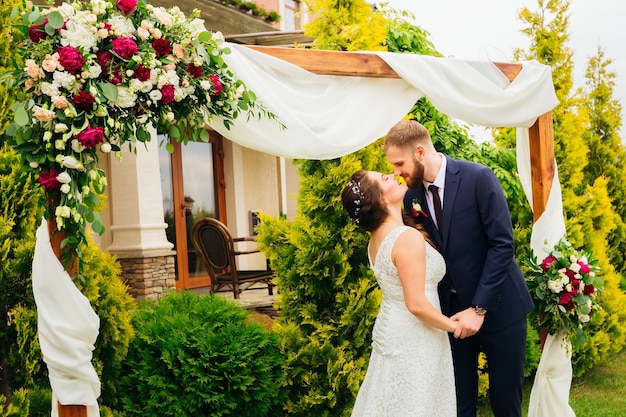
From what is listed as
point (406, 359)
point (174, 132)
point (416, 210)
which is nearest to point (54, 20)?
point (174, 132)

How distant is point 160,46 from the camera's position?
10.2ft

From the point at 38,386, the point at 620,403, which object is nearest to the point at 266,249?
the point at 38,386

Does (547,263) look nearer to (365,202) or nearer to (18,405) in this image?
(365,202)

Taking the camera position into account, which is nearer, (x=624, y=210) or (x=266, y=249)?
(x=266, y=249)

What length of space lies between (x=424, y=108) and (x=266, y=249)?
296cm

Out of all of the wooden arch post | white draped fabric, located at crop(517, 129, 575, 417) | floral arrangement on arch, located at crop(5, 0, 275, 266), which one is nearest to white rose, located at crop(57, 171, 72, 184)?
floral arrangement on arch, located at crop(5, 0, 275, 266)

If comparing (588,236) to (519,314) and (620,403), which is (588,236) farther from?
A: (519,314)

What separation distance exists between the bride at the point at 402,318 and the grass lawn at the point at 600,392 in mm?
2782

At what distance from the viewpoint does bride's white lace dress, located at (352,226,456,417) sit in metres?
3.30

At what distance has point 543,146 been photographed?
5.09 meters

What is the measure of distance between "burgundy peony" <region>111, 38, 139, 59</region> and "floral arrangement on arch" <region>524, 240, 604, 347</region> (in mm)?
3065

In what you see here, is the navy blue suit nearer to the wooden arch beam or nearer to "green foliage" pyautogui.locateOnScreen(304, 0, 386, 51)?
the wooden arch beam

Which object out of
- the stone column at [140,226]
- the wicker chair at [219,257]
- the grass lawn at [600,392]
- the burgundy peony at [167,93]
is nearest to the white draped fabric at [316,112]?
the burgundy peony at [167,93]

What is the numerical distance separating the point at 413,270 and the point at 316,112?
53.7 inches
